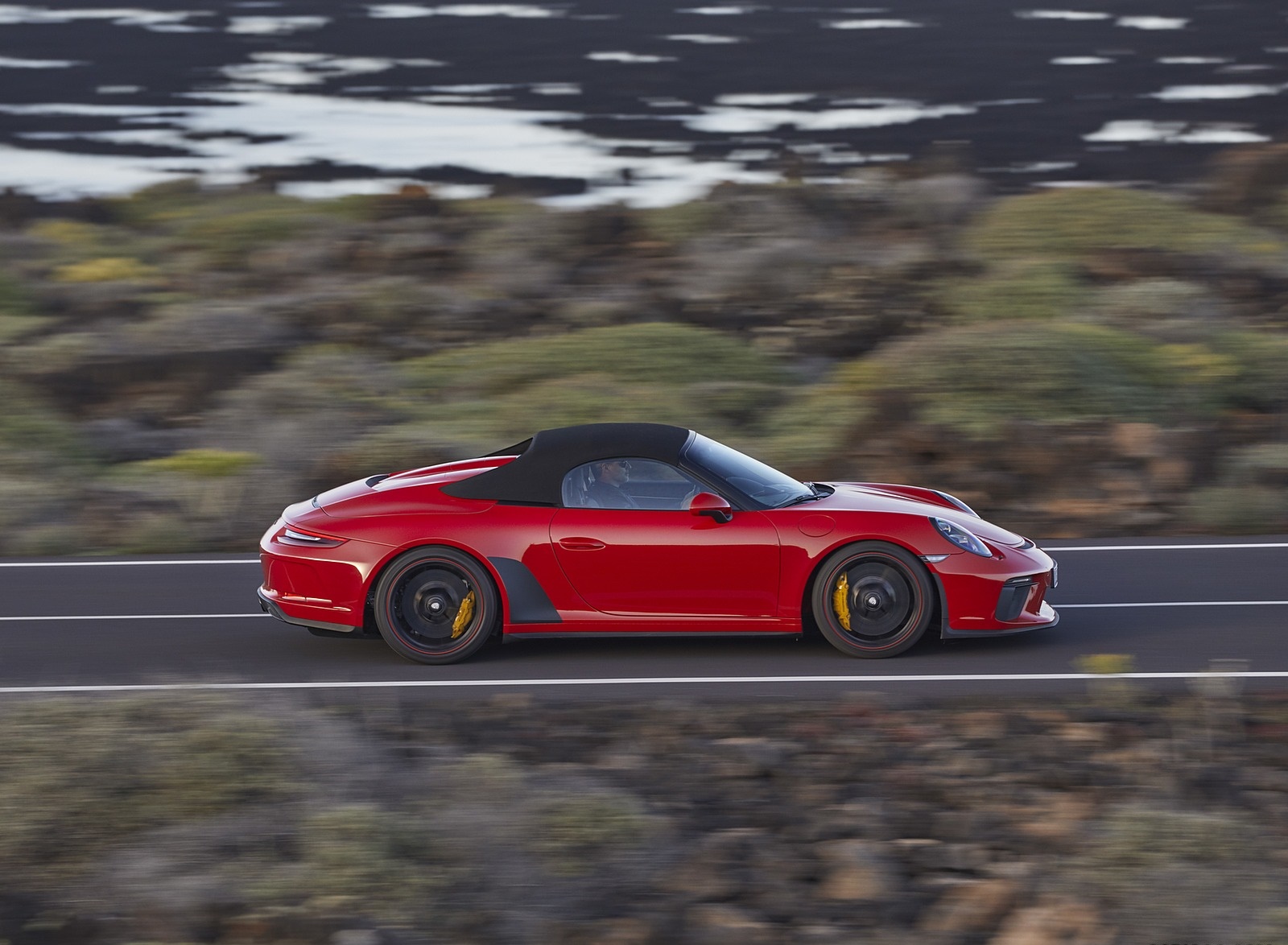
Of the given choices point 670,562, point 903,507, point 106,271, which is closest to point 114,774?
point 670,562

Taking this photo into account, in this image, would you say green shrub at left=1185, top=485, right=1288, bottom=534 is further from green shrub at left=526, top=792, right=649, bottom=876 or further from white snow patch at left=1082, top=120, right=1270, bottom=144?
white snow patch at left=1082, top=120, right=1270, bottom=144

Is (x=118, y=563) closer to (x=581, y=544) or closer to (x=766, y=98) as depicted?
(x=581, y=544)

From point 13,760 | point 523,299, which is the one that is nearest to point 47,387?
point 523,299

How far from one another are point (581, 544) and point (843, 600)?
1.48m

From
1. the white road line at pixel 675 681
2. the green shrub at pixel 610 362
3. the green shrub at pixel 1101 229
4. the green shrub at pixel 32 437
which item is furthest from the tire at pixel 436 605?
the green shrub at pixel 1101 229

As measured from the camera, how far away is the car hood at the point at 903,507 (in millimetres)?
8922

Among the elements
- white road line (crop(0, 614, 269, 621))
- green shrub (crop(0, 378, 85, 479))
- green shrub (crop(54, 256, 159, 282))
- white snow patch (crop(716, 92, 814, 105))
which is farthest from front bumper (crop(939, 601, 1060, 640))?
white snow patch (crop(716, 92, 814, 105))

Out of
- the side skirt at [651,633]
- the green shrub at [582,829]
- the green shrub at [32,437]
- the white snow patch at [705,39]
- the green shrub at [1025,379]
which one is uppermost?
the white snow patch at [705,39]

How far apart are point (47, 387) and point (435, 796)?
15703 mm

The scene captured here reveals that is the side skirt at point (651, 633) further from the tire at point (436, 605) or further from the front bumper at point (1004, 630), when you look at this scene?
the front bumper at point (1004, 630)

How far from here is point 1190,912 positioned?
5910mm

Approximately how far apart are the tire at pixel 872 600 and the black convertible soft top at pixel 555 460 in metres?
1.09

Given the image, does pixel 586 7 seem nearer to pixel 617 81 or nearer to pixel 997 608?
pixel 617 81

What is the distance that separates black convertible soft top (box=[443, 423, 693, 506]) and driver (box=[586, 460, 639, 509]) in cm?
5
